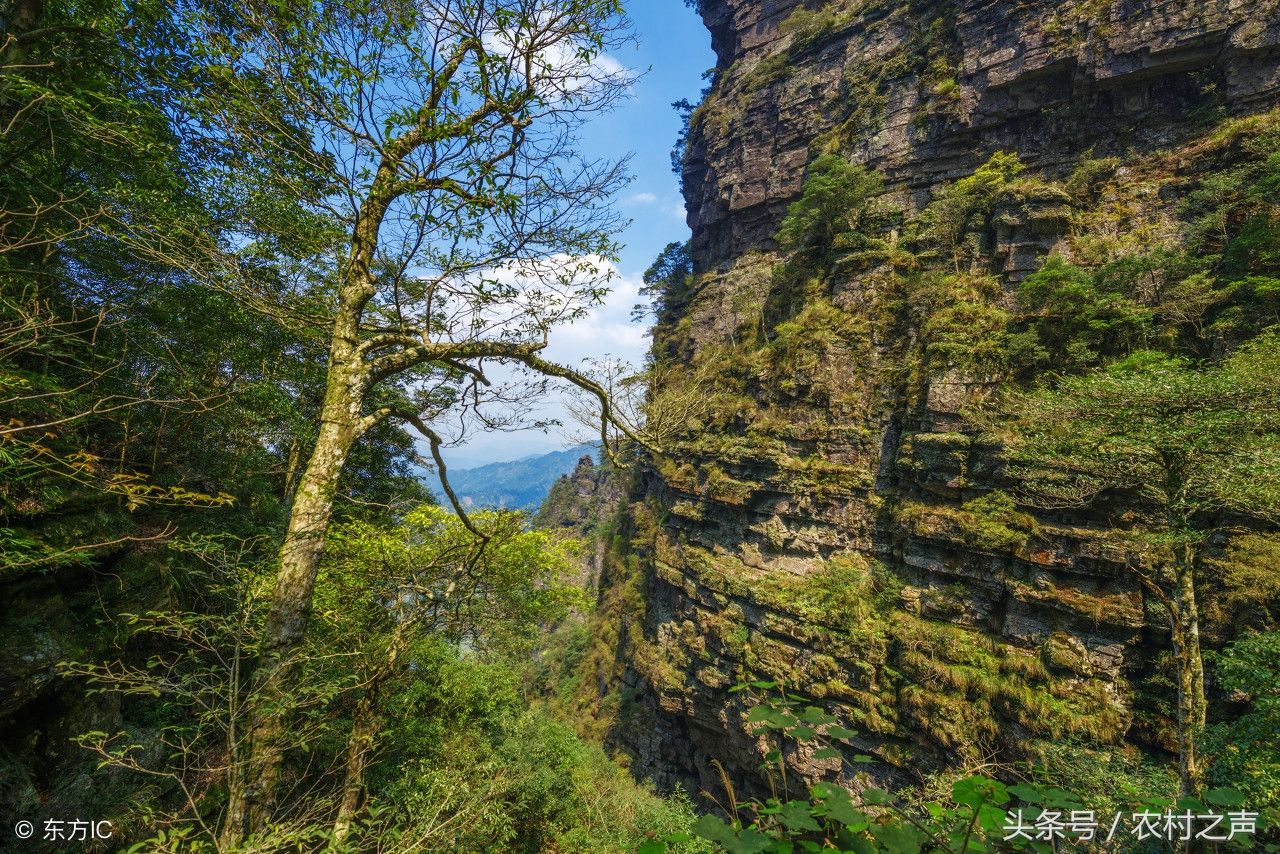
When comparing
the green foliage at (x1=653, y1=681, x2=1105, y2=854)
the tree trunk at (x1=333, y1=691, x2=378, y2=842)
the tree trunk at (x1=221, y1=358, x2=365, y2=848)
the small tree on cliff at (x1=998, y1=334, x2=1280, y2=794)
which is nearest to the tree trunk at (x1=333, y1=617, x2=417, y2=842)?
the tree trunk at (x1=333, y1=691, x2=378, y2=842)

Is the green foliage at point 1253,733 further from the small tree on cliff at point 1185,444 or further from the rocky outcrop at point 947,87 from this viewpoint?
the rocky outcrop at point 947,87

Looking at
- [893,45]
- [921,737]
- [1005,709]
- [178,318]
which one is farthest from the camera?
[893,45]

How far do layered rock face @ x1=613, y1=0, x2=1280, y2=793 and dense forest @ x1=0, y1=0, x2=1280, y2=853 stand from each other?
0.44 feet

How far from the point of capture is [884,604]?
13688 mm

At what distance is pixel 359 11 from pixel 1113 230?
70.3 feet

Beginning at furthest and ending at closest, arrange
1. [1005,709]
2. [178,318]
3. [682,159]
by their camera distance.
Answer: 1. [682,159]
2. [1005,709]
3. [178,318]

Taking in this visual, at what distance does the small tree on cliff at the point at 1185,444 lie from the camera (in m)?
6.57

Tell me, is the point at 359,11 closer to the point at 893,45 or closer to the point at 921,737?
the point at 921,737

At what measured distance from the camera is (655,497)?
26.0 m

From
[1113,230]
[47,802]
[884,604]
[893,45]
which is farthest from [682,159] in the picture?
[47,802]

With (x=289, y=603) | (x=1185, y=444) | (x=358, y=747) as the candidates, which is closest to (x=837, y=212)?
(x=1185, y=444)

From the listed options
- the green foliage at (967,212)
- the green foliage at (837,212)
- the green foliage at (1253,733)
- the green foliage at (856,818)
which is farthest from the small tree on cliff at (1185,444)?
the green foliage at (837,212)

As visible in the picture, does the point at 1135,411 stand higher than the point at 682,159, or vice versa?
the point at 682,159

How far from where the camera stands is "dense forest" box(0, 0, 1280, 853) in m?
3.10
